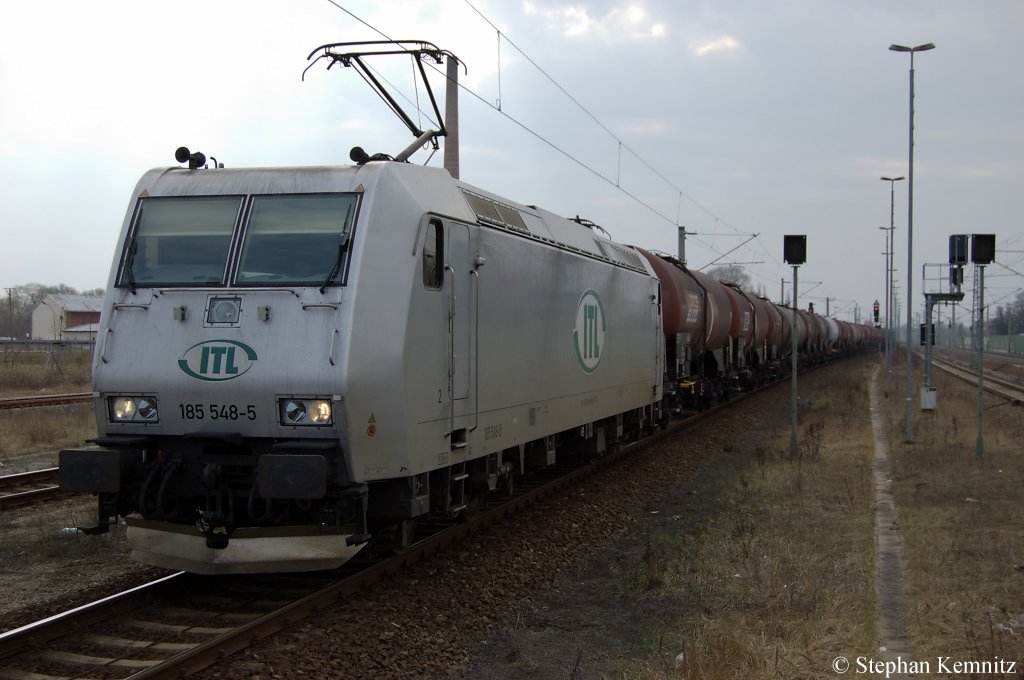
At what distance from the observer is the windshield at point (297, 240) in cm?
690

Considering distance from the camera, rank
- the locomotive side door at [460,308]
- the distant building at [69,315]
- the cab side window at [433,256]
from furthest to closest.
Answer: the distant building at [69,315], the locomotive side door at [460,308], the cab side window at [433,256]

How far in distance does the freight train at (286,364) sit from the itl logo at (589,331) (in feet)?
10.9

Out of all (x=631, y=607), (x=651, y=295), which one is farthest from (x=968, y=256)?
(x=631, y=607)

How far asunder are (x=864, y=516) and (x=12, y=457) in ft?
45.2

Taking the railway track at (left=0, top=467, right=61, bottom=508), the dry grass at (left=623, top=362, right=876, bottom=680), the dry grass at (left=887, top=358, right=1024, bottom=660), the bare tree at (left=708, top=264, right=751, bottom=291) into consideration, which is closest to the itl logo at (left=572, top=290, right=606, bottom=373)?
the dry grass at (left=623, top=362, right=876, bottom=680)

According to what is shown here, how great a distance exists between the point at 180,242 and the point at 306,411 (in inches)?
77.2

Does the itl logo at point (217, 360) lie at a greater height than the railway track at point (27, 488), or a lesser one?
greater

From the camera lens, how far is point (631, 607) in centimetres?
748

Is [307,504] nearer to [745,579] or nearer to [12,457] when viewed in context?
[745,579]

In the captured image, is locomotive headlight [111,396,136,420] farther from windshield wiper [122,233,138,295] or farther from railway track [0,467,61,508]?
railway track [0,467,61,508]

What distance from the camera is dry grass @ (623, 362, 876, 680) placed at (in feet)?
19.4

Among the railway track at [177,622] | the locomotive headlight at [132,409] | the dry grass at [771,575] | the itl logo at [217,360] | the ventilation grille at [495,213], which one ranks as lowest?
the dry grass at [771,575]

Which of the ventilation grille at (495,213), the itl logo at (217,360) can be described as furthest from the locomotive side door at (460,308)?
the itl logo at (217,360)

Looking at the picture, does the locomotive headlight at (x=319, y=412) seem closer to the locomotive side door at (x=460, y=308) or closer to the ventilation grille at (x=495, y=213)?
the locomotive side door at (x=460, y=308)
